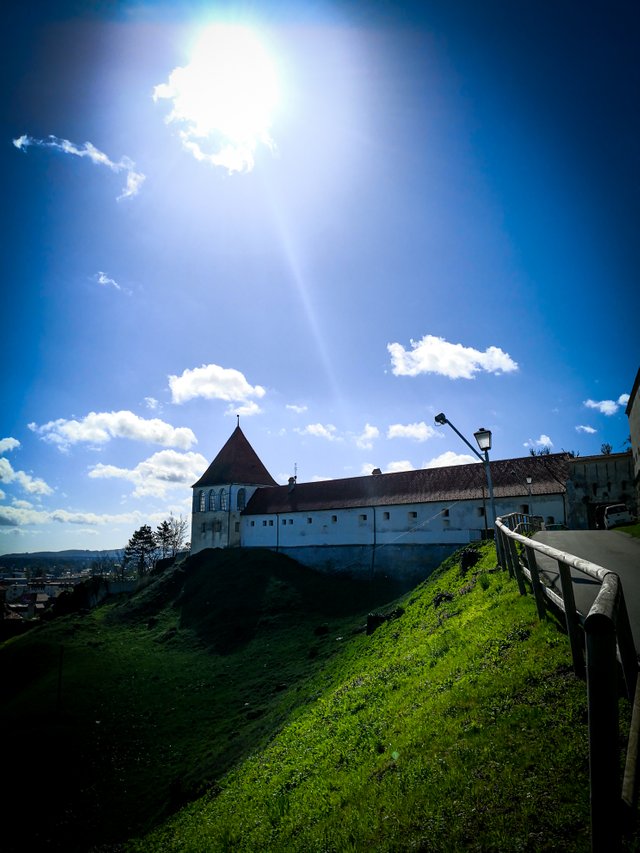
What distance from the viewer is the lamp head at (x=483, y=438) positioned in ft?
44.0

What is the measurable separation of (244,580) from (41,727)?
722 inches

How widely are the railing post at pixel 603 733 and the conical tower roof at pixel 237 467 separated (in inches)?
1962

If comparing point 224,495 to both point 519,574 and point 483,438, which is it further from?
point 519,574

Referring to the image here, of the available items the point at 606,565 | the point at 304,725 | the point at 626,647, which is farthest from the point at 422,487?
the point at 626,647

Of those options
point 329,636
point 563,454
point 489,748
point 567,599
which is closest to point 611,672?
point 567,599

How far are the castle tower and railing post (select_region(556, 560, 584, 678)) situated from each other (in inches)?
1842

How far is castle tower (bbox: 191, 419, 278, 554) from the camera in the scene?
49375 millimetres

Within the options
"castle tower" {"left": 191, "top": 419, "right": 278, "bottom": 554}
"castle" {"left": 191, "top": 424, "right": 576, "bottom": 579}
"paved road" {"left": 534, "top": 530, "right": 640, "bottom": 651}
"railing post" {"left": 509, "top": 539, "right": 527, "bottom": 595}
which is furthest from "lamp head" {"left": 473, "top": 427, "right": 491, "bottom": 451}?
"castle tower" {"left": 191, "top": 419, "right": 278, "bottom": 554}

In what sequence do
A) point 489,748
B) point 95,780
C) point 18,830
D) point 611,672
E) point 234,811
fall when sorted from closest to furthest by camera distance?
point 611,672 → point 489,748 → point 234,811 → point 18,830 → point 95,780

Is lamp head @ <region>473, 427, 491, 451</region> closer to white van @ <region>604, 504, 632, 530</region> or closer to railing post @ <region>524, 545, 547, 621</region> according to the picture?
railing post @ <region>524, 545, 547, 621</region>

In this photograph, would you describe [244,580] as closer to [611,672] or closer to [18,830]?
[18,830]

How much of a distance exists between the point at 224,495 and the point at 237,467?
3.74m

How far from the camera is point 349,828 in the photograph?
4.50 m

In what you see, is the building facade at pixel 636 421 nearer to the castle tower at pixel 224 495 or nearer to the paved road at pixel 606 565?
the paved road at pixel 606 565
